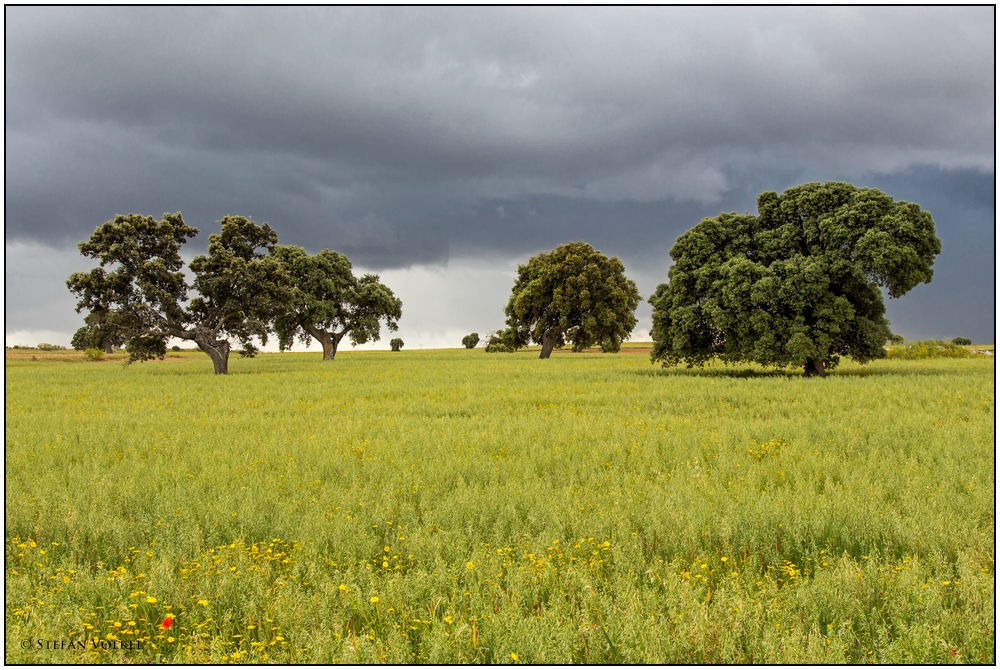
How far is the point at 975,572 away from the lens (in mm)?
5652

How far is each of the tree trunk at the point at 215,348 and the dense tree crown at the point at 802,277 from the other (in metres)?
33.3

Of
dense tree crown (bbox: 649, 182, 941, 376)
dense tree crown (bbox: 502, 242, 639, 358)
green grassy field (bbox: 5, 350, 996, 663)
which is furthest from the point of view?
dense tree crown (bbox: 502, 242, 639, 358)

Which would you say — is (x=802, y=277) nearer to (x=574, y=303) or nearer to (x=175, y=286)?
(x=574, y=303)

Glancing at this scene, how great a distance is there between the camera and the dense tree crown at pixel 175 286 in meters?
41.5

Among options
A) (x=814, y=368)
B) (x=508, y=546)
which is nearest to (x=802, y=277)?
(x=814, y=368)

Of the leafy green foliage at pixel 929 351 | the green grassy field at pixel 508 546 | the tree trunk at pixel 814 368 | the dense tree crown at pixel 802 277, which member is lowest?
the green grassy field at pixel 508 546

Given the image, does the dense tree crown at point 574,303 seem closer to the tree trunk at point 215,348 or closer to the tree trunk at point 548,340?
the tree trunk at point 548,340

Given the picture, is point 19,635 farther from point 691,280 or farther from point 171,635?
point 691,280

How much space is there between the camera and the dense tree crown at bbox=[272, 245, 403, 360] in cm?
6581

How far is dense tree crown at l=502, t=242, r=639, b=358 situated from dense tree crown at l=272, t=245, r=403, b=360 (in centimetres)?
1615

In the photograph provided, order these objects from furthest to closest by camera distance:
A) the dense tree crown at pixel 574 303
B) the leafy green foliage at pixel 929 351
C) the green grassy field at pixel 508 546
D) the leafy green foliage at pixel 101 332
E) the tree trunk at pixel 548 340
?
the tree trunk at pixel 548 340 < the dense tree crown at pixel 574 303 < the leafy green foliage at pixel 929 351 < the leafy green foliage at pixel 101 332 < the green grassy field at pixel 508 546

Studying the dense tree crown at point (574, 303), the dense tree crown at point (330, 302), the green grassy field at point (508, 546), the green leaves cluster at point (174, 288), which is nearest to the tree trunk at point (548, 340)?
the dense tree crown at point (574, 303)

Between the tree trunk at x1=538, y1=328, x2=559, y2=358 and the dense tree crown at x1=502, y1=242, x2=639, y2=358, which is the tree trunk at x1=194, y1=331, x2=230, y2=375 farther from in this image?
the tree trunk at x1=538, y1=328, x2=559, y2=358

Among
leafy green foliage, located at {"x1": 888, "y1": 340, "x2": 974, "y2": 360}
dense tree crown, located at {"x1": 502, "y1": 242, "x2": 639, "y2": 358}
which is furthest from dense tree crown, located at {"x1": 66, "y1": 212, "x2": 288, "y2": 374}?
leafy green foliage, located at {"x1": 888, "y1": 340, "x2": 974, "y2": 360}
